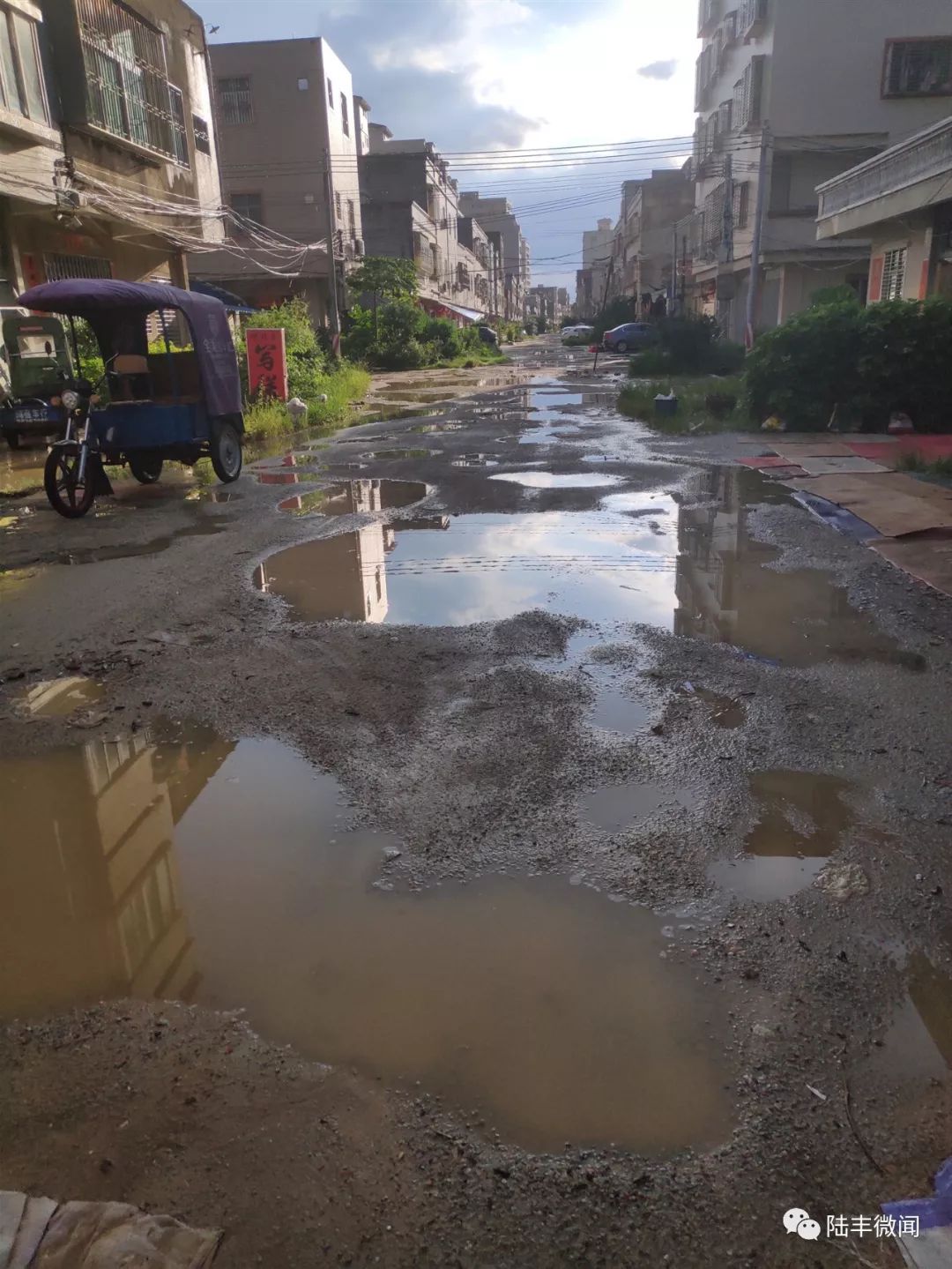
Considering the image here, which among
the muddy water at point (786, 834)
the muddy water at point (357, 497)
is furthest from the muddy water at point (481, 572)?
the muddy water at point (786, 834)

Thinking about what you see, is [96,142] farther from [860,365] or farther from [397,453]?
[860,365]

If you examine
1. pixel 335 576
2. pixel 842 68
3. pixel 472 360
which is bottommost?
pixel 335 576

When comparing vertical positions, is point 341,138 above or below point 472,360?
above

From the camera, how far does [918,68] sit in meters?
31.1

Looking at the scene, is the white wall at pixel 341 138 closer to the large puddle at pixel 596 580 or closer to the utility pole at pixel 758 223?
the utility pole at pixel 758 223

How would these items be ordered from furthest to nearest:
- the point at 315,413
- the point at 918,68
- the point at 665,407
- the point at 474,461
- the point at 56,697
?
the point at 918,68 → the point at 315,413 → the point at 665,407 → the point at 474,461 → the point at 56,697

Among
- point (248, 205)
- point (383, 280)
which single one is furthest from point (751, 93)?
point (248, 205)

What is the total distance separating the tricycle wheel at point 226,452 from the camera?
11.2m

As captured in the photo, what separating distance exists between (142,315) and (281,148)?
31705mm

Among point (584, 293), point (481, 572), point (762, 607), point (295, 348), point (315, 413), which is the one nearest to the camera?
point (762, 607)

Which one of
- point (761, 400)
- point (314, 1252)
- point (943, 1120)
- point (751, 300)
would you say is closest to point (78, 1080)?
point (314, 1252)

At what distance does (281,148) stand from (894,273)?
2791 cm

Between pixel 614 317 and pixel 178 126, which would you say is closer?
pixel 178 126

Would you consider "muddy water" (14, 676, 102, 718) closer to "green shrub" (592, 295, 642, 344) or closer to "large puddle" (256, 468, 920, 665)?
"large puddle" (256, 468, 920, 665)
